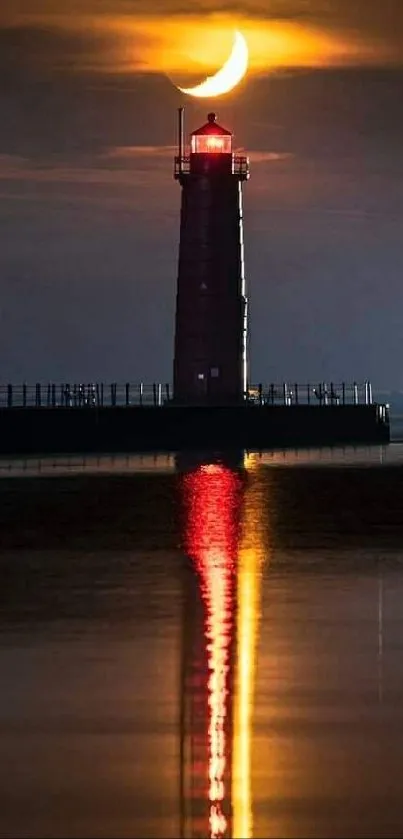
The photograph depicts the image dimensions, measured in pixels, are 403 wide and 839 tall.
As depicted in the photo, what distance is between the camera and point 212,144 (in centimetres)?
5538

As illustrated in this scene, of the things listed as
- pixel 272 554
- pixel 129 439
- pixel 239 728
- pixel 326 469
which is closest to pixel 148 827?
pixel 239 728

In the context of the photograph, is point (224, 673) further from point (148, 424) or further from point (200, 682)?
point (148, 424)

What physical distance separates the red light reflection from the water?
25 millimetres

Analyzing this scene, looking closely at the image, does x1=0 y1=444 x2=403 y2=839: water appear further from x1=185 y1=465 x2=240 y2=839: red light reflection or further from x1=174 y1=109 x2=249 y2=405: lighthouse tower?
x1=174 y1=109 x2=249 y2=405: lighthouse tower

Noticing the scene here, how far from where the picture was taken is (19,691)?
41.9ft

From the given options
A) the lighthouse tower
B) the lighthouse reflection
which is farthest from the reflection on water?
the lighthouse tower

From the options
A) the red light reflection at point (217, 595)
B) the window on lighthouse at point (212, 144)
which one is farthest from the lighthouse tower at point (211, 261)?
the red light reflection at point (217, 595)

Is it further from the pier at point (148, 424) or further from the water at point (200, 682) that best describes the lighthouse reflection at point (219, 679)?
the pier at point (148, 424)

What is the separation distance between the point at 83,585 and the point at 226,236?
36.3 m

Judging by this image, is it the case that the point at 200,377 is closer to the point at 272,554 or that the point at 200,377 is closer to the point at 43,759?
the point at 272,554

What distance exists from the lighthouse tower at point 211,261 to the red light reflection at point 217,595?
1153cm

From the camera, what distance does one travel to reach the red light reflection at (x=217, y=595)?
10102mm

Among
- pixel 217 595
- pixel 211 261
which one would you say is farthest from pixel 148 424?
pixel 217 595

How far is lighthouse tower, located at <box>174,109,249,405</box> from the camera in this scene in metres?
55.2
